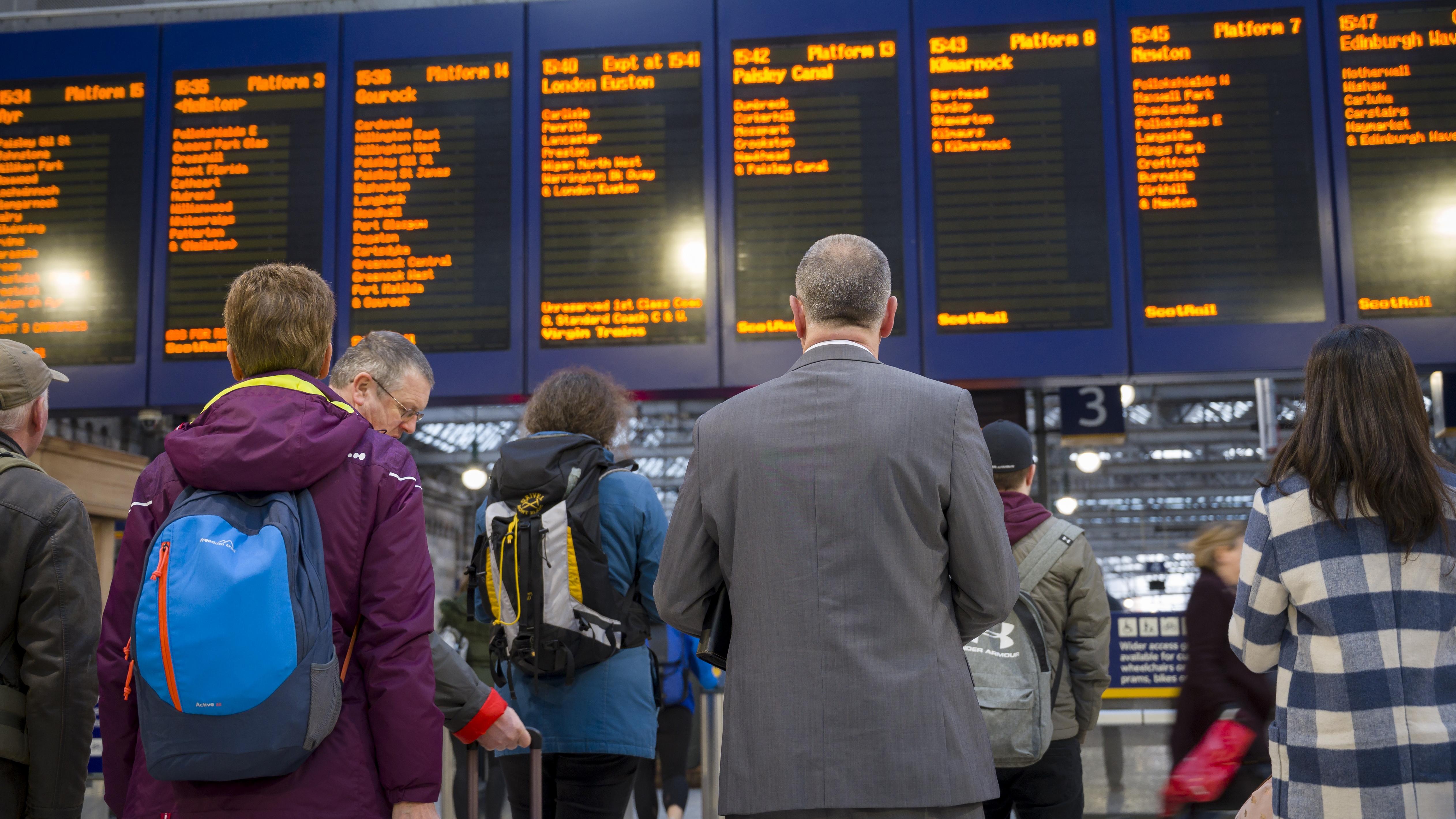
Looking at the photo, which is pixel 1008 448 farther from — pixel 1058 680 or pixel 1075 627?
pixel 1058 680

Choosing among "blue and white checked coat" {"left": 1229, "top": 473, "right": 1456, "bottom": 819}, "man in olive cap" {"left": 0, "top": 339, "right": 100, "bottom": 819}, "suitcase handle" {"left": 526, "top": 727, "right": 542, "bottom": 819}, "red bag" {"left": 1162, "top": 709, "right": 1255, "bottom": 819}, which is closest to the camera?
"blue and white checked coat" {"left": 1229, "top": 473, "right": 1456, "bottom": 819}

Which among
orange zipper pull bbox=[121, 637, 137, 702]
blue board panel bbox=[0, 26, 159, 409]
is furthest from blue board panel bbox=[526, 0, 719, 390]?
orange zipper pull bbox=[121, 637, 137, 702]

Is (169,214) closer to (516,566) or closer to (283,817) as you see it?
(516,566)

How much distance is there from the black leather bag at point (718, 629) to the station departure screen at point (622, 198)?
121 inches

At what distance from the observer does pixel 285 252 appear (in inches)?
213

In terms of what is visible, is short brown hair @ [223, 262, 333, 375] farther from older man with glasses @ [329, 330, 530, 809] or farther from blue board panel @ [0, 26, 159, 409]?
blue board panel @ [0, 26, 159, 409]

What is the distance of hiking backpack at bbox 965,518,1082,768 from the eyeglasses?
1581mm

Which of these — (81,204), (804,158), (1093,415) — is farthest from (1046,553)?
(81,204)

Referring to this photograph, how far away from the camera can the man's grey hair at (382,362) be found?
116 inches

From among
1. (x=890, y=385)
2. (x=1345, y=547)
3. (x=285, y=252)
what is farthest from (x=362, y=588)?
(x=285, y=252)

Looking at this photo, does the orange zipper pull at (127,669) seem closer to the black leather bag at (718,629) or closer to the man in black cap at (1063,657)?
the black leather bag at (718,629)

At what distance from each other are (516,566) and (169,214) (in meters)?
3.55

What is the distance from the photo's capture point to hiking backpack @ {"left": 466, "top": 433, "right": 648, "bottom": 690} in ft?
9.57

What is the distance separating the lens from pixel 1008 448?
318 cm
